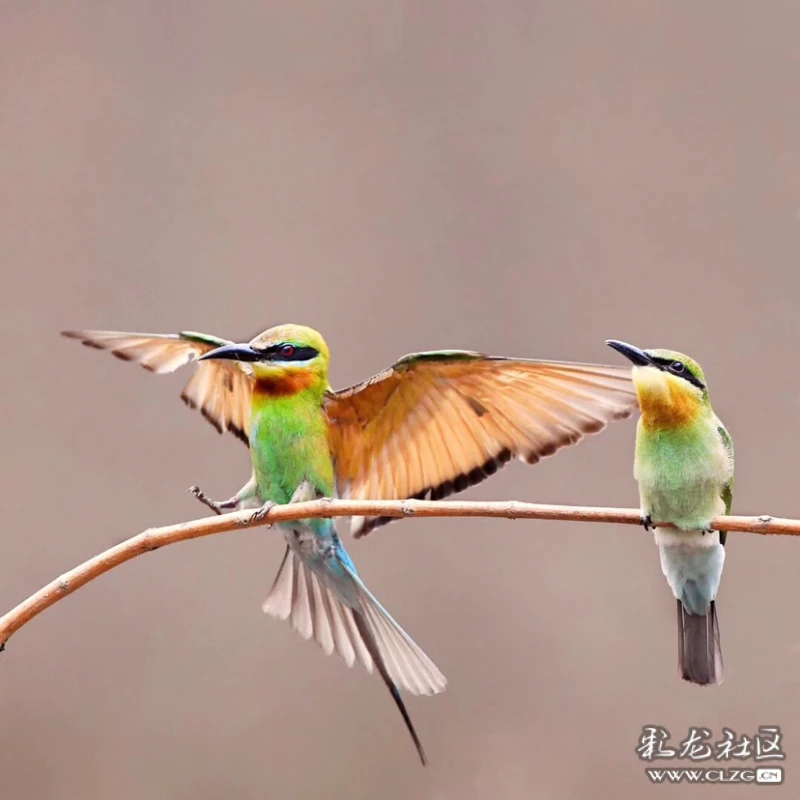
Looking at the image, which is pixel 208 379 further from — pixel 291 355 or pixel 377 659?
pixel 377 659

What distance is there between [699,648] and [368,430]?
20.9 inches

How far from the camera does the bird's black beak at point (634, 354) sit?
109cm

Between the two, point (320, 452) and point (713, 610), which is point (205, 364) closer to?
point (320, 452)

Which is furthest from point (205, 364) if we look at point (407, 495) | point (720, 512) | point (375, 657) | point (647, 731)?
point (647, 731)

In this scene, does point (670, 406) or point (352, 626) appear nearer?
point (670, 406)

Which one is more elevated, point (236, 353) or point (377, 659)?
point (236, 353)

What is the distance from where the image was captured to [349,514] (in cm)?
98

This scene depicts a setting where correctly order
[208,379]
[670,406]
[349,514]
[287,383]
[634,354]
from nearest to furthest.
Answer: [349,514], [634,354], [670,406], [287,383], [208,379]

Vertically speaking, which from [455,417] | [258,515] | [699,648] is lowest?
[699,648]

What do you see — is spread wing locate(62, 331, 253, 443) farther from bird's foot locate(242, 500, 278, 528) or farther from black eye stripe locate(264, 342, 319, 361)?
bird's foot locate(242, 500, 278, 528)

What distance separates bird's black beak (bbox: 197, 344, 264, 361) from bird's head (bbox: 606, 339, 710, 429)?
1.42 feet

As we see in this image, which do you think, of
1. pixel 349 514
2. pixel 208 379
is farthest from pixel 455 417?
pixel 208 379

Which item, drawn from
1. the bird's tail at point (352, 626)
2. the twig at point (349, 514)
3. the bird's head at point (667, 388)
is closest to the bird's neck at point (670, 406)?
the bird's head at point (667, 388)

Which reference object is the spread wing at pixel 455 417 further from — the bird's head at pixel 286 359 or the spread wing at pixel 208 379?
the spread wing at pixel 208 379
